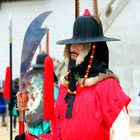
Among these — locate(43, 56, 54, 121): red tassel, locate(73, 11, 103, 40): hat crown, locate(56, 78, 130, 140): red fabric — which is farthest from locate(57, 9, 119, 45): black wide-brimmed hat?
locate(43, 56, 54, 121): red tassel

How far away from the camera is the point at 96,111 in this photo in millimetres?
4266

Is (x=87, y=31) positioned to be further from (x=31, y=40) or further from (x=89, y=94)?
(x=31, y=40)

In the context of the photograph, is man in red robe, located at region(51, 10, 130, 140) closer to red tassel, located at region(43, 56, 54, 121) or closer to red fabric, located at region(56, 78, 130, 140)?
red fabric, located at region(56, 78, 130, 140)

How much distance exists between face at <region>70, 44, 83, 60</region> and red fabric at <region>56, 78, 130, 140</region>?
0.83 feet

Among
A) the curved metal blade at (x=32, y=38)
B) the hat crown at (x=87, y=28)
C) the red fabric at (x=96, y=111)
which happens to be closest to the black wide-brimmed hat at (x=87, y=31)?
the hat crown at (x=87, y=28)

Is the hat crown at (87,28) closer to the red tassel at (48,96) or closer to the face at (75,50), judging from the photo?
the face at (75,50)

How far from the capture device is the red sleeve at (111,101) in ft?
13.8

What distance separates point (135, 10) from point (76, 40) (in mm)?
12345

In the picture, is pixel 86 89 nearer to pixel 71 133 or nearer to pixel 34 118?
pixel 71 133

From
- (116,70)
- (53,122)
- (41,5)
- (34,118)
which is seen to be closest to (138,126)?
(116,70)

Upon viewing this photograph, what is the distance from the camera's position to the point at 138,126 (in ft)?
50.9

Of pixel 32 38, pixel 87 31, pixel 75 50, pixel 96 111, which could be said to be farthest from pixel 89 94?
pixel 32 38

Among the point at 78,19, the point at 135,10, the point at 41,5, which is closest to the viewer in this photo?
the point at 78,19

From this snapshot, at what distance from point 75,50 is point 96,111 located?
0.50 meters
